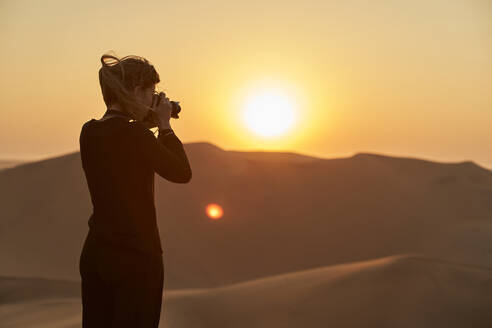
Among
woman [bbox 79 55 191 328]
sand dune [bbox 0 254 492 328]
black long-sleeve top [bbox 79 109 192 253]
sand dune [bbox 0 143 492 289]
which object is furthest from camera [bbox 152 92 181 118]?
sand dune [bbox 0 143 492 289]

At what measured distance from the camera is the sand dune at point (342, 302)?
8.06 meters

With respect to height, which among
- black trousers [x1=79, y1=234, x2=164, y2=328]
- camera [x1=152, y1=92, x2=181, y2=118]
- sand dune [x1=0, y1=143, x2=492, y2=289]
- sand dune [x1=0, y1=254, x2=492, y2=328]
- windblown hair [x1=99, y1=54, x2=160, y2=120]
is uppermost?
windblown hair [x1=99, y1=54, x2=160, y2=120]

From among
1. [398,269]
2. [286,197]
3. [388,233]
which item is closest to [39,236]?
[286,197]

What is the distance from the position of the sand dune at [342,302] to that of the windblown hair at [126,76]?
20.3ft

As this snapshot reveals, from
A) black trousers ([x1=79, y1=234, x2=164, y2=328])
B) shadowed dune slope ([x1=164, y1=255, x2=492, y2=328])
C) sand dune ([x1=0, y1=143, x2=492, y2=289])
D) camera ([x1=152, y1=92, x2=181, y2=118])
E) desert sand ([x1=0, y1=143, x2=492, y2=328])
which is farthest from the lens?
sand dune ([x1=0, y1=143, x2=492, y2=289])

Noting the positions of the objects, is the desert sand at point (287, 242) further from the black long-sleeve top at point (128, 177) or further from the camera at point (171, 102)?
the black long-sleeve top at point (128, 177)

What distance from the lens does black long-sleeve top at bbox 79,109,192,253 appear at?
95.9 inches

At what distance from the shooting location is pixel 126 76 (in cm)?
249

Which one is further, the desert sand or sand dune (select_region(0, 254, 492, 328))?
the desert sand

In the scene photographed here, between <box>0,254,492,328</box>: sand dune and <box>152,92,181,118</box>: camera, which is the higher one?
<box>152,92,181,118</box>: camera

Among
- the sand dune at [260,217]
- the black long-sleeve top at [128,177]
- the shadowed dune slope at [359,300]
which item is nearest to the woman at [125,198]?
the black long-sleeve top at [128,177]

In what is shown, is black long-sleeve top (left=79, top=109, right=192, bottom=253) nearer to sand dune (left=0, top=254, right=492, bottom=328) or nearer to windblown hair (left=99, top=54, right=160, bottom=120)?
windblown hair (left=99, top=54, right=160, bottom=120)

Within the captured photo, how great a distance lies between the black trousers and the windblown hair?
604 millimetres

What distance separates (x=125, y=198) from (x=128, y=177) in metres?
0.09
